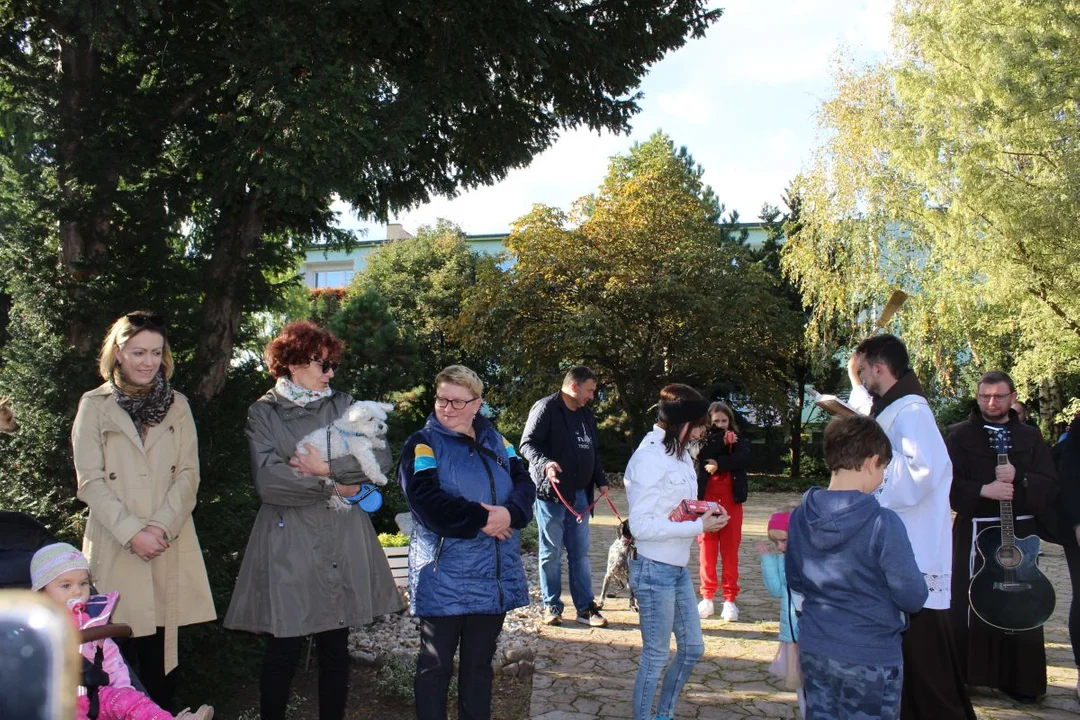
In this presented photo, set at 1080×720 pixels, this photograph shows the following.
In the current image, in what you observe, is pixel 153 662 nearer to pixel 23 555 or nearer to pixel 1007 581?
pixel 23 555

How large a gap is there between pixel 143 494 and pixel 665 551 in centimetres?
255

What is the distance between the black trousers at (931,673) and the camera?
419 cm

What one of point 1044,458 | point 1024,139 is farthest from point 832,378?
point 1044,458

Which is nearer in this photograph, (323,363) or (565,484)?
(323,363)

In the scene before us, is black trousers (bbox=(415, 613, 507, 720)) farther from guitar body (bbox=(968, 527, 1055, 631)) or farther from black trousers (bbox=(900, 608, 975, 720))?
guitar body (bbox=(968, 527, 1055, 631))

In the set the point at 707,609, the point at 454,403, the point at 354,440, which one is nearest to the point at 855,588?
the point at 454,403

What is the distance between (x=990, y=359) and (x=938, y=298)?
2.35 m

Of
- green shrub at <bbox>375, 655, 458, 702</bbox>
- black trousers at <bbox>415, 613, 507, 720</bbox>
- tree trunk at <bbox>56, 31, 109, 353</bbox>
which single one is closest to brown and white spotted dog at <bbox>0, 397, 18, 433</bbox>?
tree trunk at <bbox>56, 31, 109, 353</bbox>

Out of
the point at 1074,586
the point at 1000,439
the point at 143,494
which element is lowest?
the point at 1074,586

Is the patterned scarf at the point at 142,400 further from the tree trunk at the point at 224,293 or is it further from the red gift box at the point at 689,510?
the red gift box at the point at 689,510

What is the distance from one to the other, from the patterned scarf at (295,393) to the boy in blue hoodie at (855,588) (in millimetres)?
2431

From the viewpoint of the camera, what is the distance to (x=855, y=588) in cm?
336

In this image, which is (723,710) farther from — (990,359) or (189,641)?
(990,359)

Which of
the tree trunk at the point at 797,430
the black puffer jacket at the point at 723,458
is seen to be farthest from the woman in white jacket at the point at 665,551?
the tree trunk at the point at 797,430
